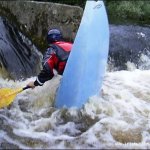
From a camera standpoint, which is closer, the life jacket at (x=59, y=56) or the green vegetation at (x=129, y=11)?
the life jacket at (x=59, y=56)

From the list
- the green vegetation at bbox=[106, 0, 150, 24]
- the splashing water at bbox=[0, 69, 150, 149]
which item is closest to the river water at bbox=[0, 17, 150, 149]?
the splashing water at bbox=[0, 69, 150, 149]

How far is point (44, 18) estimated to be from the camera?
866cm

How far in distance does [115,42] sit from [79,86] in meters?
4.59

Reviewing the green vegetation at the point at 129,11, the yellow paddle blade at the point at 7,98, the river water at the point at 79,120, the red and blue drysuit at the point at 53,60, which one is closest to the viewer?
the river water at the point at 79,120

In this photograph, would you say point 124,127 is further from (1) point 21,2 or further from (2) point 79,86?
(1) point 21,2

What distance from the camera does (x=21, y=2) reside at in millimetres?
8969

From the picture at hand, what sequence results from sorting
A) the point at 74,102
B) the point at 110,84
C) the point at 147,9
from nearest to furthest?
the point at 74,102 → the point at 110,84 → the point at 147,9

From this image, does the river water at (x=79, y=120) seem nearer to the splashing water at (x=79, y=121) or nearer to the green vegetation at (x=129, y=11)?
the splashing water at (x=79, y=121)

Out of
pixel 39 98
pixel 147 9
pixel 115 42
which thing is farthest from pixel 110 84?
pixel 147 9

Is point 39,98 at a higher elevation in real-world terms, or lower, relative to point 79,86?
lower

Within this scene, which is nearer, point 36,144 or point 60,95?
point 36,144

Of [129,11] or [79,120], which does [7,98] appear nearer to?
[79,120]

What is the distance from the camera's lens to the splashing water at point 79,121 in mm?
4839

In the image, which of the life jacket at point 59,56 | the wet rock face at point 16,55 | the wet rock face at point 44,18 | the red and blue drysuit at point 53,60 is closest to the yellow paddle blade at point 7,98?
the red and blue drysuit at point 53,60
